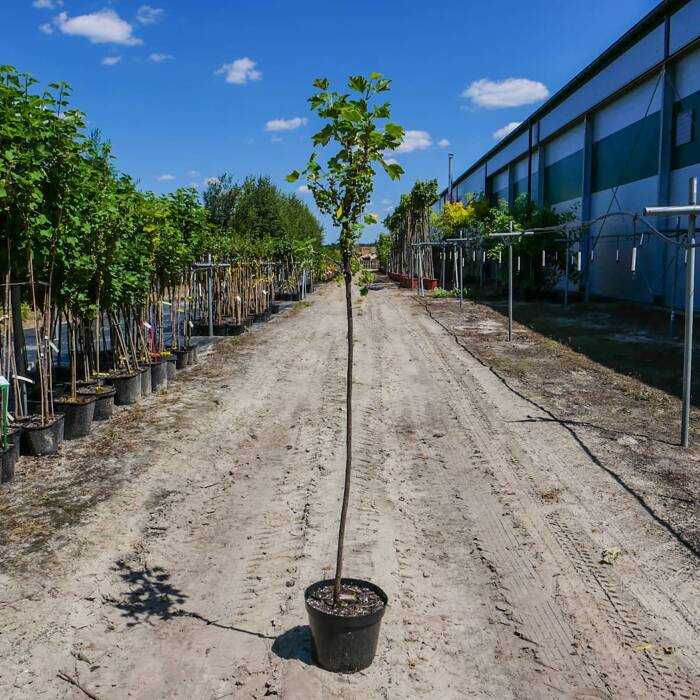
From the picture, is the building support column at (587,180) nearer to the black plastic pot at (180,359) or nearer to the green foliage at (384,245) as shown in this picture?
the black plastic pot at (180,359)

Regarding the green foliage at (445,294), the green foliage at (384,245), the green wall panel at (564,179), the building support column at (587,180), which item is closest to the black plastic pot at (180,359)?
the building support column at (587,180)

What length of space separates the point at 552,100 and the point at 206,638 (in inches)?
1157

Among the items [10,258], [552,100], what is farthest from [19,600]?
[552,100]

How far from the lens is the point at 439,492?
615 cm

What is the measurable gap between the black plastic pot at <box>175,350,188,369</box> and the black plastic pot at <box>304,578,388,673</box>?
30.6 ft

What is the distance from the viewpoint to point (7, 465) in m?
6.28

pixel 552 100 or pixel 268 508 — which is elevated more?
pixel 552 100

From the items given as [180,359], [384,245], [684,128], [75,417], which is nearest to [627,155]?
[684,128]

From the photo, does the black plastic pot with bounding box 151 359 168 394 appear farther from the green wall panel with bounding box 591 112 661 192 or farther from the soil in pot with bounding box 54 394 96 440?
the green wall panel with bounding box 591 112 661 192

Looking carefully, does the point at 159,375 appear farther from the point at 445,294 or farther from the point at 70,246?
the point at 445,294

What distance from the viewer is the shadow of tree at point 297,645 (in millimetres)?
3701

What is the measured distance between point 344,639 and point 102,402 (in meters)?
5.79

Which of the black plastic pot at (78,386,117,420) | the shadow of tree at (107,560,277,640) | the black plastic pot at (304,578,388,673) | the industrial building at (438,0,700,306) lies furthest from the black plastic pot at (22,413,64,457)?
the industrial building at (438,0,700,306)

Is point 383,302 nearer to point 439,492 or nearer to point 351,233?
point 439,492
